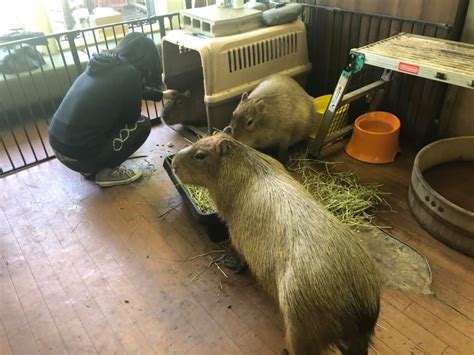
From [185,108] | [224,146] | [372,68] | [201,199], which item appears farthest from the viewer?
[185,108]

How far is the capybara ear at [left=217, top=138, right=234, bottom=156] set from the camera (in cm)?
176

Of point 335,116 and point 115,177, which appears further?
point 335,116

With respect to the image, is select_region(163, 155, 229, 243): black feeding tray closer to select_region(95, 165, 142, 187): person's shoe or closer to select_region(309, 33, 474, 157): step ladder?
select_region(95, 165, 142, 187): person's shoe

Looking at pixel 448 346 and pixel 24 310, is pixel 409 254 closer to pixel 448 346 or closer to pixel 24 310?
pixel 448 346

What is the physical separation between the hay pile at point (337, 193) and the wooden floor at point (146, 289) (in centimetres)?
14

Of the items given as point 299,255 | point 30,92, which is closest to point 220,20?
point 299,255

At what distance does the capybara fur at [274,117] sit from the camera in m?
2.65

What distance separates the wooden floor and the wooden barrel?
7 centimetres

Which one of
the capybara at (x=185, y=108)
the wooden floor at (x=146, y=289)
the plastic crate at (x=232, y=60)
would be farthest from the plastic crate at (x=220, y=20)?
the wooden floor at (x=146, y=289)

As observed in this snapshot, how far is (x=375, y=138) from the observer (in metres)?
2.76

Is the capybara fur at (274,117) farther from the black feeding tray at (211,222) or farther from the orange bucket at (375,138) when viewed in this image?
the black feeding tray at (211,222)

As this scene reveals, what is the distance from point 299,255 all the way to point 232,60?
1.89 meters

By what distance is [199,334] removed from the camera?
5.82 ft

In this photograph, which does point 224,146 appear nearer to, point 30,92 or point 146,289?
point 146,289
